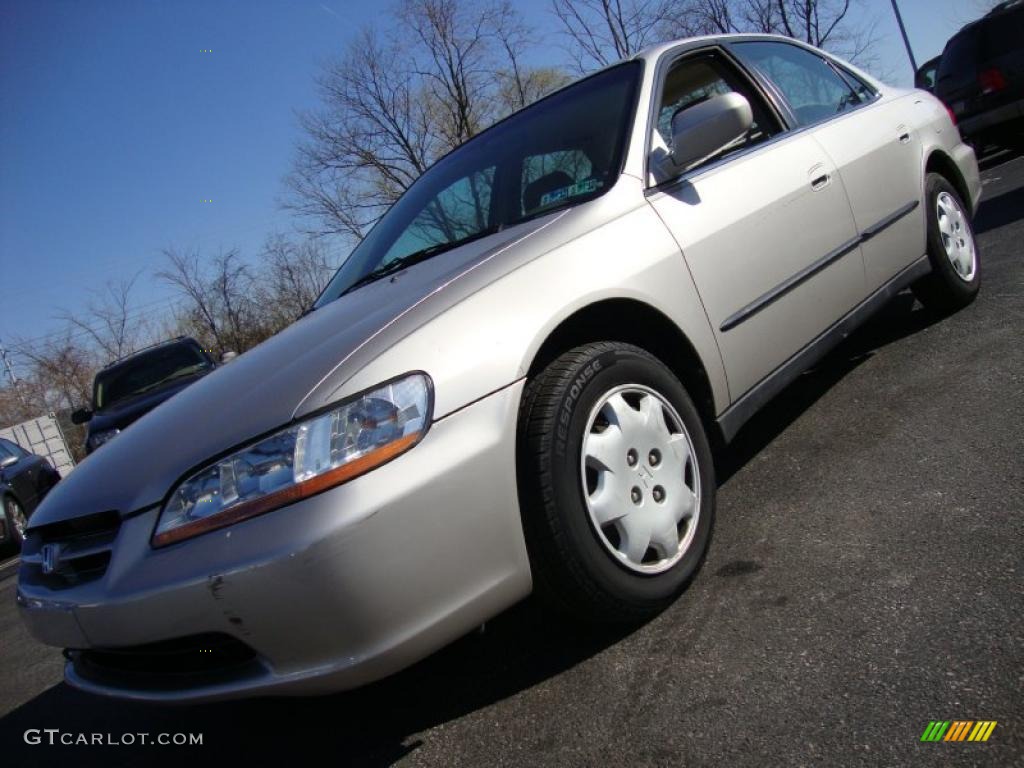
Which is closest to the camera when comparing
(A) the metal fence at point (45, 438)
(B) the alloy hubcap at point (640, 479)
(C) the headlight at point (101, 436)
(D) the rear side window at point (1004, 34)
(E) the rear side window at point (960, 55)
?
(B) the alloy hubcap at point (640, 479)

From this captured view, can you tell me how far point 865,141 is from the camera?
11.3ft

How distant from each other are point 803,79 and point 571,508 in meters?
2.69

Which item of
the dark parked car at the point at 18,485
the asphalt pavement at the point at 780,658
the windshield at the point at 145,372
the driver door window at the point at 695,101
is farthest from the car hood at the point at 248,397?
the windshield at the point at 145,372

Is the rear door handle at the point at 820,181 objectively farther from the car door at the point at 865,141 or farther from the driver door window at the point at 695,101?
the driver door window at the point at 695,101

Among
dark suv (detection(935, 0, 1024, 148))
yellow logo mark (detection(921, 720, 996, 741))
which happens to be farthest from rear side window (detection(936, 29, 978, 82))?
yellow logo mark (detection(921, 720, 996, 741))

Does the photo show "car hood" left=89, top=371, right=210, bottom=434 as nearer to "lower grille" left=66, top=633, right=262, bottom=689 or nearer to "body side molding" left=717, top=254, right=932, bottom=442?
"lower grille" left=66, top=633, right=262, bottom=689

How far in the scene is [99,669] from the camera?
1970 millimetres

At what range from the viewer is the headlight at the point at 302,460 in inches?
64.1

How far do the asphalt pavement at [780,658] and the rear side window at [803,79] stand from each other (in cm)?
133

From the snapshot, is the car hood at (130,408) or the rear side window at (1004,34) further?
the rear side window at (1004,34)

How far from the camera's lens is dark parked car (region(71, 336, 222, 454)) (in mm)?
8263

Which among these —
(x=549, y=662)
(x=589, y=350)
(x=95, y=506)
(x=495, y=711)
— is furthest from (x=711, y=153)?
(x=95, y=506)

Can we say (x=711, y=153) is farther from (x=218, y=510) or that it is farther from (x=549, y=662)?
(x=218, y=510)

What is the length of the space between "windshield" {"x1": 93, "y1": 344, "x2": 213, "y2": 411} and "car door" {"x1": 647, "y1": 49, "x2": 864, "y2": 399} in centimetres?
730
